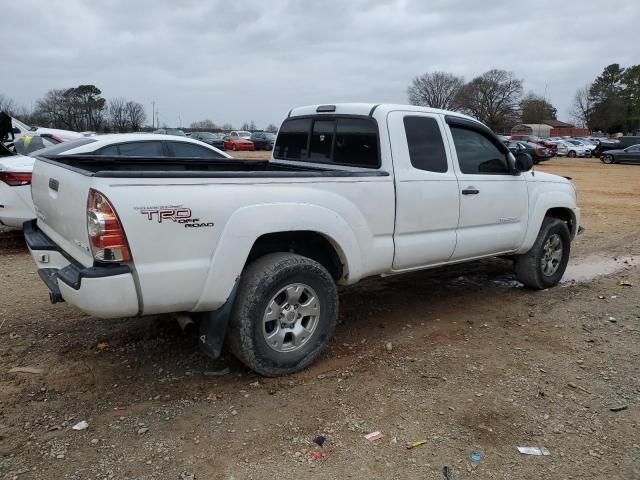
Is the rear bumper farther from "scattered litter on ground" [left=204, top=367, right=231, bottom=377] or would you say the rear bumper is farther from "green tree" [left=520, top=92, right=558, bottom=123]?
"green tree" [left=520, top=92, right=558, bottom=123]

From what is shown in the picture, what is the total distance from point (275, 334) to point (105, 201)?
4.84ft

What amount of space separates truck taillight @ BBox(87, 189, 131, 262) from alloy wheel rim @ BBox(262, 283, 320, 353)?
107cm

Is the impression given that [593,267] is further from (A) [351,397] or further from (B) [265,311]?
(B) [265,311]

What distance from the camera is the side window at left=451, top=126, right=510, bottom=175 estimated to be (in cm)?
506

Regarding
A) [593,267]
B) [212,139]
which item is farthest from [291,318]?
[212,139]

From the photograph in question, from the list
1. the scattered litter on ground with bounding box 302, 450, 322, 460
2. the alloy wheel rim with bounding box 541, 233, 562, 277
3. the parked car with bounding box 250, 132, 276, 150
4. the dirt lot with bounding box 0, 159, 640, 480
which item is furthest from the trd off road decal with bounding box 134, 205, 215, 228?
the parked car with bounding box 250, 132, 276, 150

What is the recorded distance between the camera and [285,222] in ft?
12.0

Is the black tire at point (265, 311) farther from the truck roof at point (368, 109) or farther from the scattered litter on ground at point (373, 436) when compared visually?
the truck roof at point (368, 109)

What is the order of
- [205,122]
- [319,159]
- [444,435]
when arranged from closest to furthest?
[444,435] → [319,159] → [205,122]

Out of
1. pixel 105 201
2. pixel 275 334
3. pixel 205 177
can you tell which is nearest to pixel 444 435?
pixel 275 334

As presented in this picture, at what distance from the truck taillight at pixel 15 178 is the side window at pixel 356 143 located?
4557 millimetres

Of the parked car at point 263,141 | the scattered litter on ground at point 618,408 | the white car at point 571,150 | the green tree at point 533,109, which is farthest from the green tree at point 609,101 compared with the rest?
the scattered litter on ground at point 618,408

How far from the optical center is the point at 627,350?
15.0ft

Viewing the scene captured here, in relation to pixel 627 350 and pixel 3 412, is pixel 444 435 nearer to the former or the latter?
pixel 627 350
